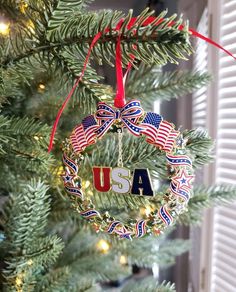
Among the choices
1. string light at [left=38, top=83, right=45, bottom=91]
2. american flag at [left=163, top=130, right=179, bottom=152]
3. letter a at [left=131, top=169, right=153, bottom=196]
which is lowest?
letter a at [left=131, top=169, right=153, bottom=196]

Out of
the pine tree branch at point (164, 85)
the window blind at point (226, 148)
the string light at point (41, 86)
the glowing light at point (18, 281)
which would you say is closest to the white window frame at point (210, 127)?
the window blind at point (226, 148)

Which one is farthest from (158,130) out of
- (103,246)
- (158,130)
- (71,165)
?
(103,246)

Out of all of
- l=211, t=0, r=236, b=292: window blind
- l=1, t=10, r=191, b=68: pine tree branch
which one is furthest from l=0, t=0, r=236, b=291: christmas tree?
l=211, t=0, r=236, b=292: window blind

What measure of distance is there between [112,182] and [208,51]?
0.54 metres

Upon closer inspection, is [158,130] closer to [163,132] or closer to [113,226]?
[163,132]

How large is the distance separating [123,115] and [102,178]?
80 mm

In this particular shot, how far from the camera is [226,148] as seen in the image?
0.83 metres

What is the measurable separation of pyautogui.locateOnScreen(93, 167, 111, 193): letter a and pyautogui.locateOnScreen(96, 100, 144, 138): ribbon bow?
0.16 ft

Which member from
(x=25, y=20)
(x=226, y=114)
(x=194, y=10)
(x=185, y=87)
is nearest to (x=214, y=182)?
(x=226, y=114)

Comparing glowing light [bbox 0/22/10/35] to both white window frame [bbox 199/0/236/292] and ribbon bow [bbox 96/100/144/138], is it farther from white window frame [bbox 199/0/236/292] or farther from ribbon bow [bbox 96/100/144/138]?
white window frame [bbox 199/0/236/292]

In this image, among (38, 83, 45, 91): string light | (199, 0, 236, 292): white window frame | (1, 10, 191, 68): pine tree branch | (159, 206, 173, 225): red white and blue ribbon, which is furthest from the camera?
(199, 0, 236, 292): white window frame

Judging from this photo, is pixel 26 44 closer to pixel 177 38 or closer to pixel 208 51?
pixel 177 38

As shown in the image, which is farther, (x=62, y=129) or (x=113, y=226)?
(x=62, y=129)

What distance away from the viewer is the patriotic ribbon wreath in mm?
418
